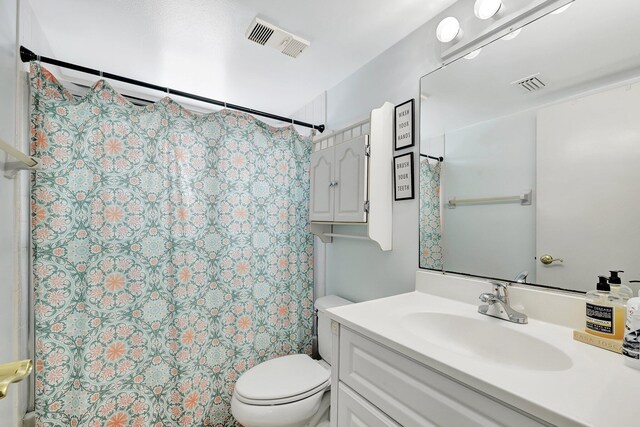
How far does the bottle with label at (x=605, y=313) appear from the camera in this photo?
0.69m

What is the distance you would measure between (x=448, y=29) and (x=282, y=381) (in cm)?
184

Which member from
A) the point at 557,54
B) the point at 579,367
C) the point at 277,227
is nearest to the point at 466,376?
the point at 579,367

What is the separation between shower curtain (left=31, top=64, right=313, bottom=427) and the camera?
1.25 m

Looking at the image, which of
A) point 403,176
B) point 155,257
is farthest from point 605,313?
point 155,257

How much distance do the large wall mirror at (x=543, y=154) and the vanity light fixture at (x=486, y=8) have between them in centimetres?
11

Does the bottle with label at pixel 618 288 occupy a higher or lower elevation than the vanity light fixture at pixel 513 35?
lower

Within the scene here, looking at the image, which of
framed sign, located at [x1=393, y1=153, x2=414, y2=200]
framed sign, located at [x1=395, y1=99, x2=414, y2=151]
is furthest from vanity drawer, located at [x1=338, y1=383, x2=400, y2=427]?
framed sign, located at [x1=395, y1=99, x2=414, y2=151]

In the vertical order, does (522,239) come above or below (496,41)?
below

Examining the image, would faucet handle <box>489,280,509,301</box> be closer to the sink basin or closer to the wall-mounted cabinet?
the sink basin

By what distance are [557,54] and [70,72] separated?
2.60 metres

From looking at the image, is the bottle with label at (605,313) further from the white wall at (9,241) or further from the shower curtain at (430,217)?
the white wall at (9,241)

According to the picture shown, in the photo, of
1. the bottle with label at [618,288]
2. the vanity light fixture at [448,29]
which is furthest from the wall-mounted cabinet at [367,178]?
the bottle with label at [618,288]

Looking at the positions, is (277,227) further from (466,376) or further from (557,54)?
(557,54)

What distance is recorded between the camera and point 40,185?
48.2 inches
